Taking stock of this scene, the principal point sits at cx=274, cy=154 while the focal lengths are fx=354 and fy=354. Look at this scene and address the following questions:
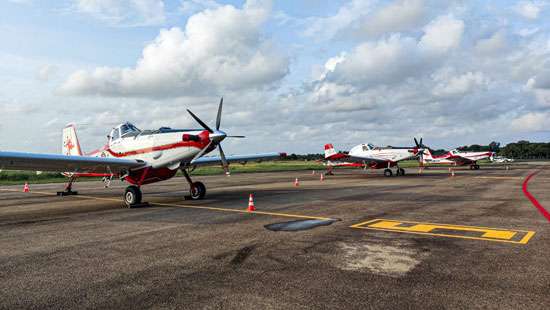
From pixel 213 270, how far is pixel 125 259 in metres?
1.70

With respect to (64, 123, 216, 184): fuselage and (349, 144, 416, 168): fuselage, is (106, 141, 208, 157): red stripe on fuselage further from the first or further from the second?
(349, 144, 416, 168): fuselage

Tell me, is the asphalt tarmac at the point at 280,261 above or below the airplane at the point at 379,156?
below

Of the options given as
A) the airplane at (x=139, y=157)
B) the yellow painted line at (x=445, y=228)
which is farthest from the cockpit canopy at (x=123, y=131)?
the yellow painted line at (x=445, y=228)

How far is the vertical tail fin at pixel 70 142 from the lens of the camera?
64.0 feet

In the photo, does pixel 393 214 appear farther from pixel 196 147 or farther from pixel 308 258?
pixel 196 147

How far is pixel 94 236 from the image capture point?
781 centimetres

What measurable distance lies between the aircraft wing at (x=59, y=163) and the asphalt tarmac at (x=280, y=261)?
7.02ft

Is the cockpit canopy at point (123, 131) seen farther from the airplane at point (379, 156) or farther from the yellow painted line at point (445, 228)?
the airplane at point (379, 156)

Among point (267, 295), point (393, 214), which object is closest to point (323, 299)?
point (267, 295)

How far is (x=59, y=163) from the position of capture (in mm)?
12492

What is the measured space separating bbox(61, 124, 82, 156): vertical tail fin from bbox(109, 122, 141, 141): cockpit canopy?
490 centimetres

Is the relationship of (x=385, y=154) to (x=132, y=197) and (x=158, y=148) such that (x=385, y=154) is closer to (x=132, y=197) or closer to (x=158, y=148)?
(x=158, y=148)

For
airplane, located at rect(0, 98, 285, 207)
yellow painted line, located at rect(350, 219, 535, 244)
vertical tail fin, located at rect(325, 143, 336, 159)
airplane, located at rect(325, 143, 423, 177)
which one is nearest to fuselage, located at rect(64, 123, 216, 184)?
airplane, located at rect(0, 98, 285, 207)

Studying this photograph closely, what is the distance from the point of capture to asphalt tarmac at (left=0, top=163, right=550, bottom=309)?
13.4ft
